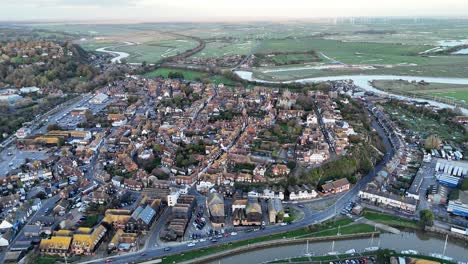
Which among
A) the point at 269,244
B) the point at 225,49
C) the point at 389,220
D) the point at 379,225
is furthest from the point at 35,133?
the point at 225,49

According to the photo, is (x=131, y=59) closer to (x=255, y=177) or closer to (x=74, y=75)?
(x=74, y=75)

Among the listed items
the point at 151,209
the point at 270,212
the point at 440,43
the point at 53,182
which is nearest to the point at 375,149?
the point at 270,212

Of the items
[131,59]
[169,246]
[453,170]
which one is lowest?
[169,246]

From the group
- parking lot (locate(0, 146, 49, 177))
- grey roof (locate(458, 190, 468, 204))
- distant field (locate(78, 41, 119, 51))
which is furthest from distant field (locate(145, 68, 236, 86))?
distant field (locate(78, 41, 119, 51))

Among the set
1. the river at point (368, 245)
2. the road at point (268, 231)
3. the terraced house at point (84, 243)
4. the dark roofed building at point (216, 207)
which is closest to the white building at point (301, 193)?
the road at point (268, 231)

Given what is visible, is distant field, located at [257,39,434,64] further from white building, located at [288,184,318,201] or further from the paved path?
the paved path

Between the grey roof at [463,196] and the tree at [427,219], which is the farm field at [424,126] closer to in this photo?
the grey roof at [463,196]

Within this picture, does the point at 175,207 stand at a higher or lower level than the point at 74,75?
lower
